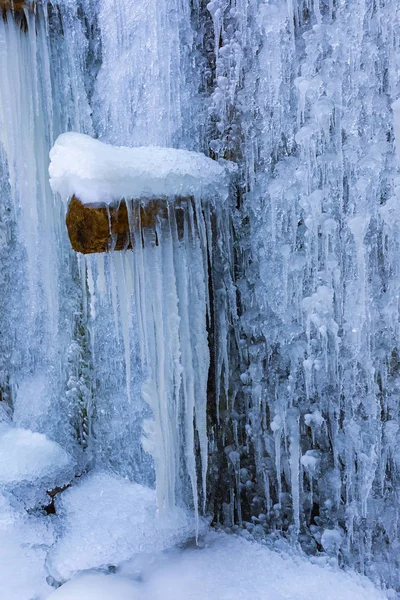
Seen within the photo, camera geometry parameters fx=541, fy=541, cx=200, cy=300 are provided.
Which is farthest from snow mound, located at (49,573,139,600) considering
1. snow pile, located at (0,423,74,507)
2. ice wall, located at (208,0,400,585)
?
snow pile, located at (0,423,74,507)

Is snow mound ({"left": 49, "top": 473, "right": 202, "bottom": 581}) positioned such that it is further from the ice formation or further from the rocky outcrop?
the rocky outcrop

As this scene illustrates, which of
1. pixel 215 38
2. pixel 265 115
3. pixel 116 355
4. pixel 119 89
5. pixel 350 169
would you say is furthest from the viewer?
pixel 116 355

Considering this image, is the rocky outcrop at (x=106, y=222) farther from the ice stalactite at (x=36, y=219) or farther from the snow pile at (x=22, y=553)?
the snow pile at (x=22, y=553)

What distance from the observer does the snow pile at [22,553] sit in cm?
282

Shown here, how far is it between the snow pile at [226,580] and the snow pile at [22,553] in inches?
17.5

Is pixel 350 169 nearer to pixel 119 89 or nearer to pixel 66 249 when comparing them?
pixel 119 89

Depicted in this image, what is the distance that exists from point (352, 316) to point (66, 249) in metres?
2.23

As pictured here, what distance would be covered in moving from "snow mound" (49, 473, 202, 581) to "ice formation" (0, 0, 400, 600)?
0.58 feet

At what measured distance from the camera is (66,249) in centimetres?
378

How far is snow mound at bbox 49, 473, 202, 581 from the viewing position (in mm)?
2764

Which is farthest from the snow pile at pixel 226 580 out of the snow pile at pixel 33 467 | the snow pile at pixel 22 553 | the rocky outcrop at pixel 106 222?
the rocky outcrop at pixel 106 222

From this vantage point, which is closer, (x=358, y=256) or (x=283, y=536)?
(x=358, y=256)

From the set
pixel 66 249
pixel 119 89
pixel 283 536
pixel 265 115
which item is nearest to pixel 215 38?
pixel 265 115

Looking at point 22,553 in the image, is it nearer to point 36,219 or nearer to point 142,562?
point 142,562
